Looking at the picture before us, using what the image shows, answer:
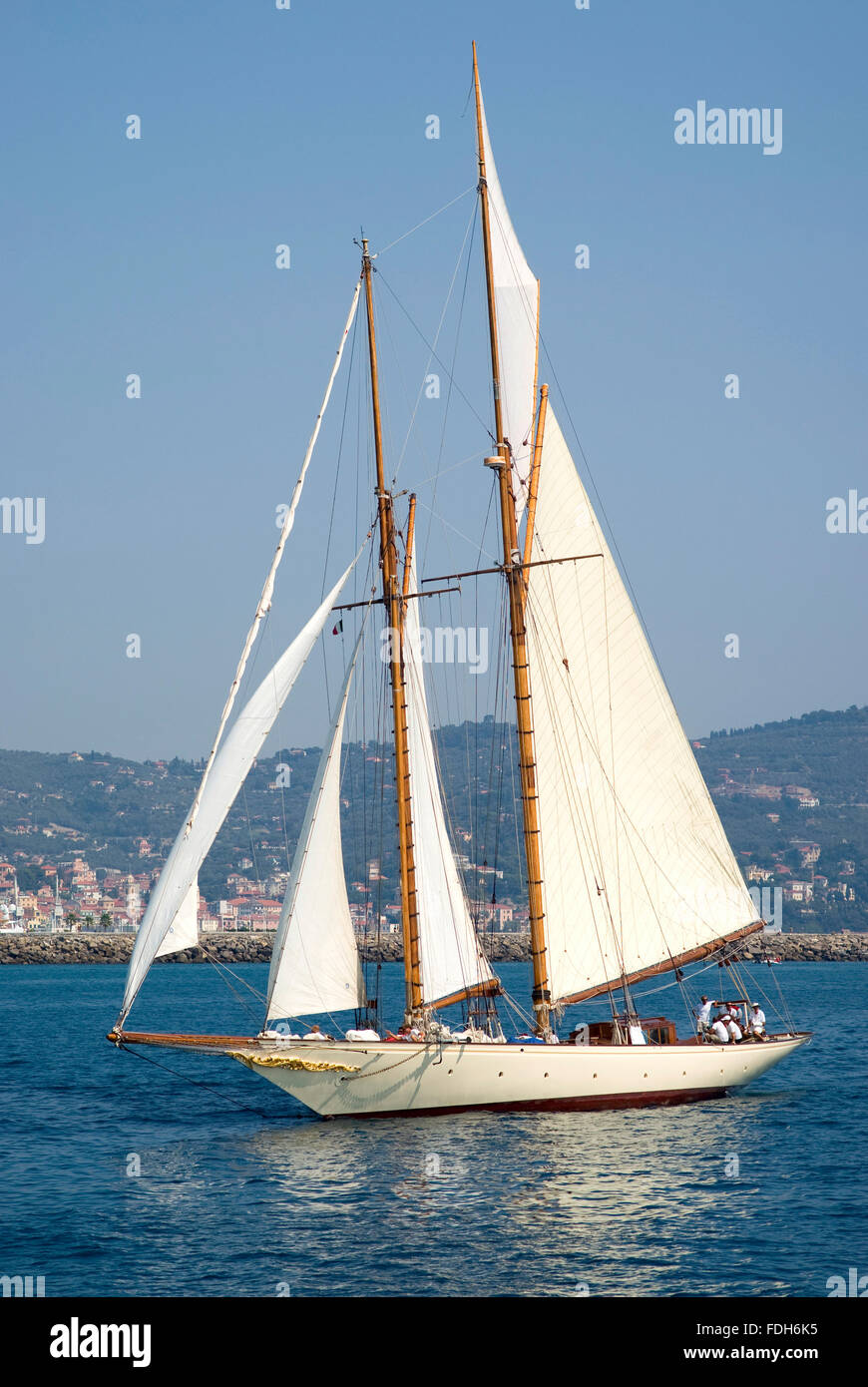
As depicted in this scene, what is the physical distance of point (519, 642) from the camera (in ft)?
119

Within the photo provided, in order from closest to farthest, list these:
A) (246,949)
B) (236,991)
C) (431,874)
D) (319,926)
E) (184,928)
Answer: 1. (184,928)
2. (319,926)
3. (431,874)
4. (236,991)
5. (246,949)

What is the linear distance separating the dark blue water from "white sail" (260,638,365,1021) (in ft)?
9.91

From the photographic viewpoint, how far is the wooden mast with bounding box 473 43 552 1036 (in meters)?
35.6

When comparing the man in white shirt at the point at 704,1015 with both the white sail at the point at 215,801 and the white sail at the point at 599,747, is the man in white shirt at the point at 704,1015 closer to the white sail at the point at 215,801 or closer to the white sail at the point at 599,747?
the white sail at the point at 599,747

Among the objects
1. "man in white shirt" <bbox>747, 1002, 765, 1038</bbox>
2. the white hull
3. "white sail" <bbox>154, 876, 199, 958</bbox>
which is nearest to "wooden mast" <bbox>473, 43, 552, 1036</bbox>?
the white hull

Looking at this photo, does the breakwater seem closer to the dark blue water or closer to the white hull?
the dark blue water

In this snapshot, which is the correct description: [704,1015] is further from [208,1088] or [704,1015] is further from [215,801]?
[208,1088]

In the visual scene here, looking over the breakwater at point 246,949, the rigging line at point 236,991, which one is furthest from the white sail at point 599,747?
the breakwater at point 246,949

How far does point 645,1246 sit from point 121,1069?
97.6 ft

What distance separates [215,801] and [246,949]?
4392 inches

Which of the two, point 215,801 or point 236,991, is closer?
point 215,801

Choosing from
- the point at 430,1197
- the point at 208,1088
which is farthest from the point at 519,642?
the point at 208,1088
